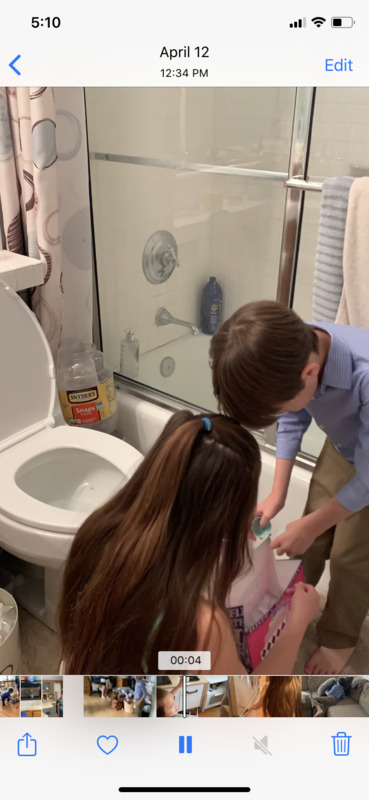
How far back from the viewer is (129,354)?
1.40m

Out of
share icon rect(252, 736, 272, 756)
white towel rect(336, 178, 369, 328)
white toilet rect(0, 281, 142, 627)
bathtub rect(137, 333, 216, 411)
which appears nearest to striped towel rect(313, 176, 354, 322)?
white towel rect(336, 178, 369, 328)

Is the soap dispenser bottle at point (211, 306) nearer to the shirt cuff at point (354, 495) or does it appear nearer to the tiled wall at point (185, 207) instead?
the tiled wall at point (185, 207)

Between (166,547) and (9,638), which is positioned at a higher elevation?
(166,547)

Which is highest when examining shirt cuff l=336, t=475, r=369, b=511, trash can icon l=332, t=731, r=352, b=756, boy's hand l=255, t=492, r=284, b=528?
shirt cuff l=336, t=475, r=369, b=511

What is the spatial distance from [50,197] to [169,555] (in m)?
0.79

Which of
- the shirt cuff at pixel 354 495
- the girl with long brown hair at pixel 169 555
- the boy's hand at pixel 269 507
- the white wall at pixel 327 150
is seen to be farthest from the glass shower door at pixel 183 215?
the girl with long brown hair at pixel 169 555

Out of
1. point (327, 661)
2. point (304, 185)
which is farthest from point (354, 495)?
point (304, 185)

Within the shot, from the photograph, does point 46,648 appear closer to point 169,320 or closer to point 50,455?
point 50,455

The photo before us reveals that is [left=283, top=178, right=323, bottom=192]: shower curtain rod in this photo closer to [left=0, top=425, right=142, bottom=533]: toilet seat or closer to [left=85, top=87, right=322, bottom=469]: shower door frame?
[left=85, top=87, right=322, bottom=469]: shower door frame

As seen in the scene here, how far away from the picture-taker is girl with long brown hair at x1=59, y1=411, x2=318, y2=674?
51cm

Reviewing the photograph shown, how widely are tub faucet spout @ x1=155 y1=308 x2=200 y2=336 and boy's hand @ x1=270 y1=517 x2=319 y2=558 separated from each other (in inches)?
21.8

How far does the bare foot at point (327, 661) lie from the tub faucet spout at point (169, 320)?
2.14 ft
